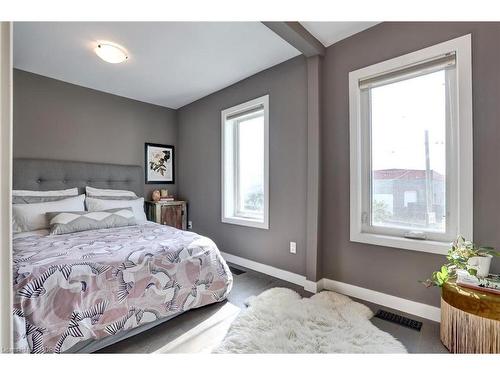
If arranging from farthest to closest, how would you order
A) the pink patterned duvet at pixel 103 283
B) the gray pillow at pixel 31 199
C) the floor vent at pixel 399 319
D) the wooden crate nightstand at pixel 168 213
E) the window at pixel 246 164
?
the wooden crate nightstand at pixel 168 213 → the window at pixel 246 164 → the gray pillow at pixel 31 199 → the floor vent at pixel 399 319 → the pink patterned duvet at pixel 103 283

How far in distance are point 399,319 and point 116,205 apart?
303 cm

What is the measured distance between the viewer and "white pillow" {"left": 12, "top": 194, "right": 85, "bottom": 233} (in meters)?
2.25

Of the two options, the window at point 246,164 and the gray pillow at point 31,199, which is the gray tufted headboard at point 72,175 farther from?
the window at point 246,164

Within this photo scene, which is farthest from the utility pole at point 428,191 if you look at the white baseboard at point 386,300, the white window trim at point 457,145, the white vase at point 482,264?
the white baseboard at point 386,300

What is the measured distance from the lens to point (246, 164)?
10.5ft

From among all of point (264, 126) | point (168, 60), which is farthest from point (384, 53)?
point (168, 60)

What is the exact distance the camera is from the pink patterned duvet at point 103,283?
1.22 metres

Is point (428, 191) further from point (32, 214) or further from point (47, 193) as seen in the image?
point (47, 193)

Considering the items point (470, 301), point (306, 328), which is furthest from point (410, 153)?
point (306, 328)

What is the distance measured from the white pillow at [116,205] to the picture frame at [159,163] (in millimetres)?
778

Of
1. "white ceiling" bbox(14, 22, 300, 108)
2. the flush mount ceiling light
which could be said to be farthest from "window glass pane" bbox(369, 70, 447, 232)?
the flush mount ceiling light

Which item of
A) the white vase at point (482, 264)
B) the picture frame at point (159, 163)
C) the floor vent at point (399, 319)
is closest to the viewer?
the white vase at point (482, 264)
